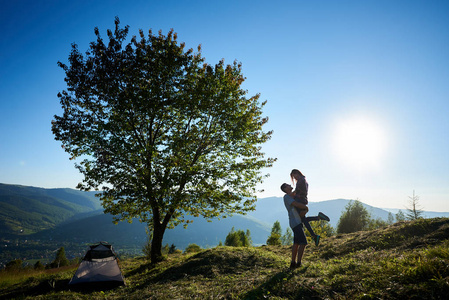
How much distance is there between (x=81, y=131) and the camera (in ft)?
43.1

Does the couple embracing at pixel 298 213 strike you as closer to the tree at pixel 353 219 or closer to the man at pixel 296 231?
the man at pixel 296 231

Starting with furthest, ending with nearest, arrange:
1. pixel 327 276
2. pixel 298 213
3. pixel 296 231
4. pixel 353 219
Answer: pixel 353 219 → pixel 298 213 → pixel 296 231 → pixel 327 276

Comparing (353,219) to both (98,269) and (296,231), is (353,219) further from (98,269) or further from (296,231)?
(98,269)

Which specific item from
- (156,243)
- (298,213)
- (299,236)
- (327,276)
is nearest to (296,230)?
(299,236)

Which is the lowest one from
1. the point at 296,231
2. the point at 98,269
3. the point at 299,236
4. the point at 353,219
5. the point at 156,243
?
the point at 98,269

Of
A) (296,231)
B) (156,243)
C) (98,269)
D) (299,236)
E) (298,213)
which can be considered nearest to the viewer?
(299,236)

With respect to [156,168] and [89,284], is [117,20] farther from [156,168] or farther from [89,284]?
[89,284]

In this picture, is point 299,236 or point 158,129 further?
point 158,129

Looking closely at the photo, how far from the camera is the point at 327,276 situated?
6219mm

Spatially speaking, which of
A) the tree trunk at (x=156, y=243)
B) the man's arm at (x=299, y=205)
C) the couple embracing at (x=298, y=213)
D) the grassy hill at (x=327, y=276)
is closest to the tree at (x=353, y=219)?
the grassy hill at (x=327, y=276)

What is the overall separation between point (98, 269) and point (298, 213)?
1167 centimetres

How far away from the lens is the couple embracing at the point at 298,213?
7.83 meters

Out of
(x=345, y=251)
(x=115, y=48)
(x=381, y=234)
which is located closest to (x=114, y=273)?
(x=345, y=251)

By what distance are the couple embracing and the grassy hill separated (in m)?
0.64
